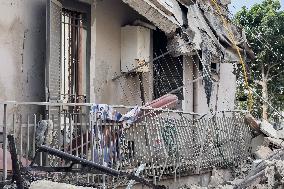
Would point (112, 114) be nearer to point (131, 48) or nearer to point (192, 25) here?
point (131, 48)

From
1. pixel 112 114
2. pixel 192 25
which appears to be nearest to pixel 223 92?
pixel 192 25

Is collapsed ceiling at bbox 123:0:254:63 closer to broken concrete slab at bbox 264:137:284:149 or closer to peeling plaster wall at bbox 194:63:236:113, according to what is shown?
peeling plaster wall at bbox 194:63:236:113

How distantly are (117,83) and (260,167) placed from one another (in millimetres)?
3827

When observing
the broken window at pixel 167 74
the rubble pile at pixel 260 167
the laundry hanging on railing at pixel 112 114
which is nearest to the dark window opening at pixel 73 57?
the laundry hanging on railing at pixel 112 114

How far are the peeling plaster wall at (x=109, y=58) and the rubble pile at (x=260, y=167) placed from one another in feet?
7.95

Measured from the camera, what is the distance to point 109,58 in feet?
33.5

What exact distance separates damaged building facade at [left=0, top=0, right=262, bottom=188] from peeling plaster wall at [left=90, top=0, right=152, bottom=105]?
0.07 ft

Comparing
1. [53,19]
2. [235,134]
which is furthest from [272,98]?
[53,19]

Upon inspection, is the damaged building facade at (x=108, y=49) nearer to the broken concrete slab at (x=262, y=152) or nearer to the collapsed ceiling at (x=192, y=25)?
the collapsed ceiling at (x=192, y=25)

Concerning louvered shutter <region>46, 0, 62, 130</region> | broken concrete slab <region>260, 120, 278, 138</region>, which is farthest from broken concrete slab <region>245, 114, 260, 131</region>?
louvered shutter <region>46, 0, 62, 130</region>

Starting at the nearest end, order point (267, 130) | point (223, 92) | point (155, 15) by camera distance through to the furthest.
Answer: point (155, 15)
point (267, 130)
point (223, 92)

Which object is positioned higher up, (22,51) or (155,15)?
(155,15)

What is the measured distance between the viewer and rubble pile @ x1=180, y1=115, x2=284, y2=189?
713 centimetres

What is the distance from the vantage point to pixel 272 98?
31.7 m
